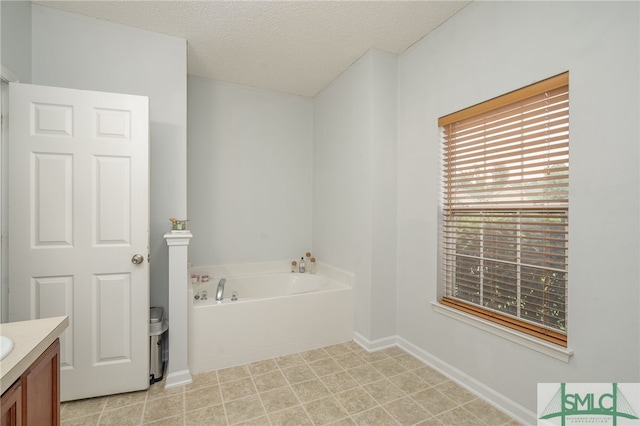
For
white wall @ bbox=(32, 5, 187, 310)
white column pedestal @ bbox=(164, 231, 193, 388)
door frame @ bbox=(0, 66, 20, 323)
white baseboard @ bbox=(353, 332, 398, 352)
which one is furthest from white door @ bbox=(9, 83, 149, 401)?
white baseboard @ bbox=(353, 332, 398, 352)

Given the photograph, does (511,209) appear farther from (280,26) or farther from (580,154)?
(280,26)

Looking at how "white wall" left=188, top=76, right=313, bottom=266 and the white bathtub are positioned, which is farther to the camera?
"white wall" left=188, top=76, right=313, bottom=266

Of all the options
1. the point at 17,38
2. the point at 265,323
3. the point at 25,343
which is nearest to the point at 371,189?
the point at 265,323

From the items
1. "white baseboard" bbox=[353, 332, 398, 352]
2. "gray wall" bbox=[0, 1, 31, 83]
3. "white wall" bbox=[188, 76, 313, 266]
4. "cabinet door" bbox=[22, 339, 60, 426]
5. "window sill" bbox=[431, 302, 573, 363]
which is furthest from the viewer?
"white wall" bbox=[188, 76, 313, 266]

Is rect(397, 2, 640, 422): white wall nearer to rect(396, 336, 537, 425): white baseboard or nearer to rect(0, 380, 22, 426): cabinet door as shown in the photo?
rect(396, 336, 537, 425): white baseboard

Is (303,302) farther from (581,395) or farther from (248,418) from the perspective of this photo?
(581,395)

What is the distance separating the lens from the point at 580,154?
5.16 ft

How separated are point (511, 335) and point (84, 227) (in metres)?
2.72

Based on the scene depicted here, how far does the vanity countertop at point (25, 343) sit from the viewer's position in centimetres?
89

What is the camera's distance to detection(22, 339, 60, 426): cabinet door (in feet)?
3.30

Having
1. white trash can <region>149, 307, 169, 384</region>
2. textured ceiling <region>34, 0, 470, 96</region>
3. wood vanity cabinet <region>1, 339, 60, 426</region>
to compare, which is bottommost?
white trash can <region>149, 307, 169, 384</region>

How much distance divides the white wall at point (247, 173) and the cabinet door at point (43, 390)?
2.18 metres

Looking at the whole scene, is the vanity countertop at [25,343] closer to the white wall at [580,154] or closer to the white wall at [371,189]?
the white wall at [371,189]

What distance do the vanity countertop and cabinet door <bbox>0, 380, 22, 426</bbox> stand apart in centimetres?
3
